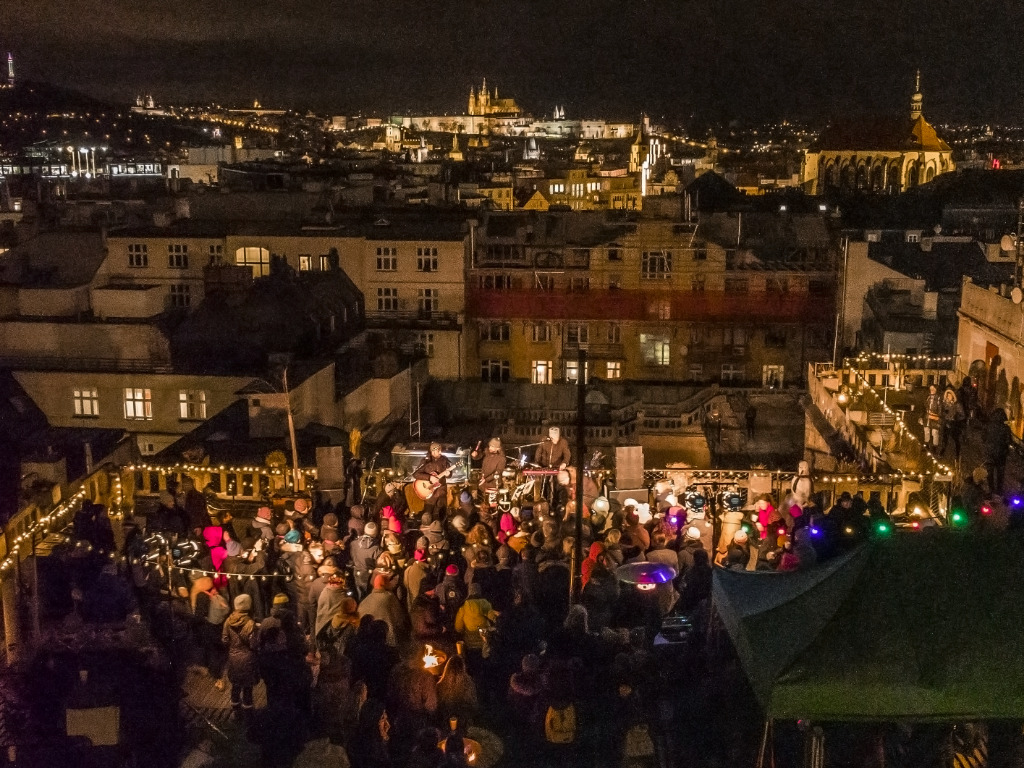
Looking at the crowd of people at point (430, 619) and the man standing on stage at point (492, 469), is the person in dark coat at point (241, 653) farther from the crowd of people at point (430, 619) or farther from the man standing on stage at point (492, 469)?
the man standing on stage at point (492, 469)

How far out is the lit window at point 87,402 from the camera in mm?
27719

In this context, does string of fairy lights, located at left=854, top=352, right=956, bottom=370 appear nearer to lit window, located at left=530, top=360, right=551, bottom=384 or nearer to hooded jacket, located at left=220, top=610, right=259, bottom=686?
hooded jacket, located at left=220, top=610, right=259, bottom=686

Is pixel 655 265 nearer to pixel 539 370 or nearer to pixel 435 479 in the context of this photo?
pixel 539 370

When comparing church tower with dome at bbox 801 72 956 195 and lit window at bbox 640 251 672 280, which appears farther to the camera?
church tower with dome at bbox 801 72 956 195

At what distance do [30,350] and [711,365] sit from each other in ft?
79.4

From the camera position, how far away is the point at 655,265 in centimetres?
4116

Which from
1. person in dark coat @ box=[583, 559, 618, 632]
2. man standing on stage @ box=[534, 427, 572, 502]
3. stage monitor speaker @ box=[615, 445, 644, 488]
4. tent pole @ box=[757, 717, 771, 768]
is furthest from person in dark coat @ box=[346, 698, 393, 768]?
stage monitor speaker @ box=[615, 445, 644, 488]

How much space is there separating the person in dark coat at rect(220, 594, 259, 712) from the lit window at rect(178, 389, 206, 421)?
1761 cm

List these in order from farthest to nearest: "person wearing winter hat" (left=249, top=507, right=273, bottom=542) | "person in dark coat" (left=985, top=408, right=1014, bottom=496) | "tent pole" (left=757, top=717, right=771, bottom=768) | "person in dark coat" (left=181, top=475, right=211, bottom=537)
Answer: "person in dark coat" (left=985, top=408, right=1014, bottom=496), "person in dark coat" (left=181, top=475, right=211, bottom=537), "person wearing winter hat" (left=249, top=507, right=273, bottom=542), "tent pole" (left=757, top=717, right=771, bottom=768)

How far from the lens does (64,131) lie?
7530 inches

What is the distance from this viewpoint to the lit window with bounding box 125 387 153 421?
2745 cm

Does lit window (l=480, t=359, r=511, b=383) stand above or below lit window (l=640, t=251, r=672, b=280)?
below

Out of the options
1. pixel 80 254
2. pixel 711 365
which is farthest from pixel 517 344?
pixel 80 254

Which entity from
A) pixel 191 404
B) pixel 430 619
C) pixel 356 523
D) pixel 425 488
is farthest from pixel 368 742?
pixel 191 404
